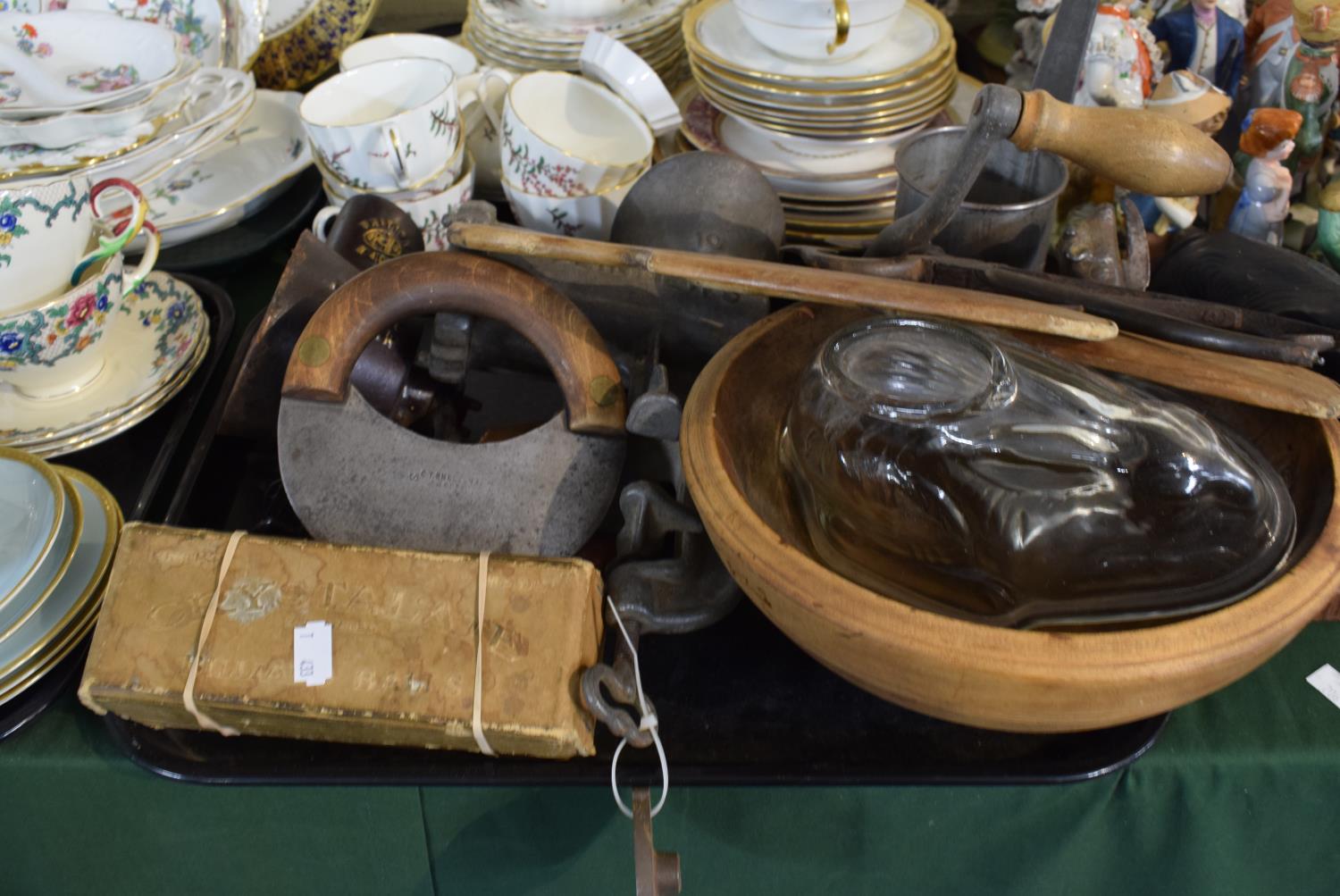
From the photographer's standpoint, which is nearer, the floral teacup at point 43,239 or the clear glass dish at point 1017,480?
the clear glass dish at point 1017,480

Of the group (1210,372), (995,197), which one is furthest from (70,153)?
(1210,372)

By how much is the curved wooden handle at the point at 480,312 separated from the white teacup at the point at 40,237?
20 cm

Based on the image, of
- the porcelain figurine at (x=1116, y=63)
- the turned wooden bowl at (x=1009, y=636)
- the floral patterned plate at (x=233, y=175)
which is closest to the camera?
the turned wooden bowl at (x=1009, y=636)

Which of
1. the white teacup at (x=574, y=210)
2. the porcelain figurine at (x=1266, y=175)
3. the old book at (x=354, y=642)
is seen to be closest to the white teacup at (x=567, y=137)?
the white teacup at (x=574, y=210)

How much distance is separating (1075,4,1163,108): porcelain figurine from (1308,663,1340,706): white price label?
1.32ft

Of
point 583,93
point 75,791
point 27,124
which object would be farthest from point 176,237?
point 75,791

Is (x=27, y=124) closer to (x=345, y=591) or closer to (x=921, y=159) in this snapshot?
(x=345, y=591)

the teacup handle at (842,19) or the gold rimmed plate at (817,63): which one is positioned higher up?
the teacup handle at (842,19)

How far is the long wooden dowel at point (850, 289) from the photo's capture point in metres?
0.46

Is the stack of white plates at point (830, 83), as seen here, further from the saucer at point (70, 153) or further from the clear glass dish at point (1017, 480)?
the saucer at point (70, 153)

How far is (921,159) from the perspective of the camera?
0.66 metres

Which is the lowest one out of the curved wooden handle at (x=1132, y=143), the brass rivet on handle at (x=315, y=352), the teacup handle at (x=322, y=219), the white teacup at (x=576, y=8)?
the teacup handle at (x=322, y=219)

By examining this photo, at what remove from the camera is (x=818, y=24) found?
2.24 ft

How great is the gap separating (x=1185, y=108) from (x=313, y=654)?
2.20ft
